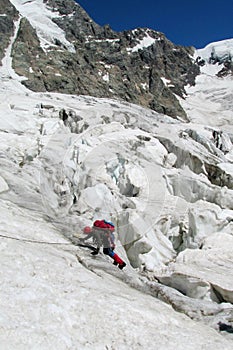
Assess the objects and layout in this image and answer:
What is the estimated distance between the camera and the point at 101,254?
784 cm

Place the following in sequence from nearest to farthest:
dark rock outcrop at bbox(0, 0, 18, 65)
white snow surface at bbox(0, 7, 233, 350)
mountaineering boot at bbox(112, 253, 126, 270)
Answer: white snow surface at bbox(0, 7, 233, 350), mountaineering boot at bbox(112, 253, 126, 270), dark rock outcrop at bbox(0, 0, 18, 65)

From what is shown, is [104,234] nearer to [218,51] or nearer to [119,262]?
[119,262]

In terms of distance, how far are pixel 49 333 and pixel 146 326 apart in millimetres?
1359

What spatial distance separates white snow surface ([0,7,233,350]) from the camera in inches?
179

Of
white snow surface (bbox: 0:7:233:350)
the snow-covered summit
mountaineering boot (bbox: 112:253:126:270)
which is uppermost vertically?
the snow-covered summit

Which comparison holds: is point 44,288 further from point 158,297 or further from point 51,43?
point 51,43

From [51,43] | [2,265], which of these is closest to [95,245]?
[2,265]

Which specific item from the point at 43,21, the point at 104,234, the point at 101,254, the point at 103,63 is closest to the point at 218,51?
the point at 103,63

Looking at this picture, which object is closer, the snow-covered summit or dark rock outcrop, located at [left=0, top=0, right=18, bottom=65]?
dark rock outcrop, located at [left=0, top=0, right=18, bottom=65]

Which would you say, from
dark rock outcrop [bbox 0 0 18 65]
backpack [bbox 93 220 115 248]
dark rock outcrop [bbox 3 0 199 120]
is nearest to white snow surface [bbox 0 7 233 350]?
backpack [bbox 93 220 115 248]

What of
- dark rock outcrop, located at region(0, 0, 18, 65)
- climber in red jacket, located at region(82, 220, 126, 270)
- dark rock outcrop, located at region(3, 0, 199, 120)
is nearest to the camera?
climber in red jacket, located at region(82, 220, 126, 270)

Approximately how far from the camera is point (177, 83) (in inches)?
4936

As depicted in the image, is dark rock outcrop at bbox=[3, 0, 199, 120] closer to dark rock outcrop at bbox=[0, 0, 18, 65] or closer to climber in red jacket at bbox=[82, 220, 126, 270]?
dark rock outcrop at bbox=[0, 0, 18, 65]

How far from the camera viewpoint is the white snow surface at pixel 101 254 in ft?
14.9
